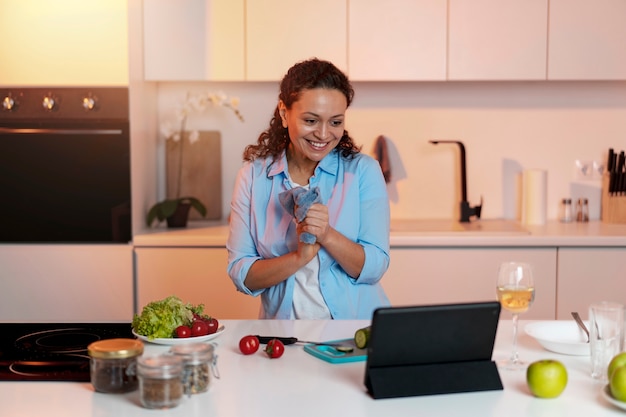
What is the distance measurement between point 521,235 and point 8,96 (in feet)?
7.33

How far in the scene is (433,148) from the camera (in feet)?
13.7

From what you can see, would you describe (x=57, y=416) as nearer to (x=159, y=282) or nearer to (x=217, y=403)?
(x=217, y=403)

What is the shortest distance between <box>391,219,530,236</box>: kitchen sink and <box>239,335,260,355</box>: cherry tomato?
1833 millimetres

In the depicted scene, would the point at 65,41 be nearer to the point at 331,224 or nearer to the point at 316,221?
the point at 331,224

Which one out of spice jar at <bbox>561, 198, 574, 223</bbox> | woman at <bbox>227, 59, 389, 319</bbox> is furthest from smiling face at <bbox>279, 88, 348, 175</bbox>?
spice jar at <bbox>561, 198, 574, 223</bbox>

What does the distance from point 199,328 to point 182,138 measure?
225 cm

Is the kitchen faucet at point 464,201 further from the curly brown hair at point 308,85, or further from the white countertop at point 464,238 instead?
the curly brown hair at point 308,85

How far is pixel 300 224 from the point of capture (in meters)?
2.29

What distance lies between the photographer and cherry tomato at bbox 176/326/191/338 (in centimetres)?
193

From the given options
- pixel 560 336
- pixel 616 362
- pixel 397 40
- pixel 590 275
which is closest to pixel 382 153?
pixel 397 40

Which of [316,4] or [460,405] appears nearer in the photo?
[460,405]

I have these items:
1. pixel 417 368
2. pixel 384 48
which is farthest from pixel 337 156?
pixel 384 48

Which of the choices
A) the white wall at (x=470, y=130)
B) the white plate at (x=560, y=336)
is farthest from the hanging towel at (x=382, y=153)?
the white plate at (x=560, y=336)

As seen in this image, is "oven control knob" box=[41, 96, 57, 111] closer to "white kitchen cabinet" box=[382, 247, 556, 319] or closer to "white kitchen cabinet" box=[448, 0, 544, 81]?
"white kitchen cabinet" box=[382, 247, 556, 319]
